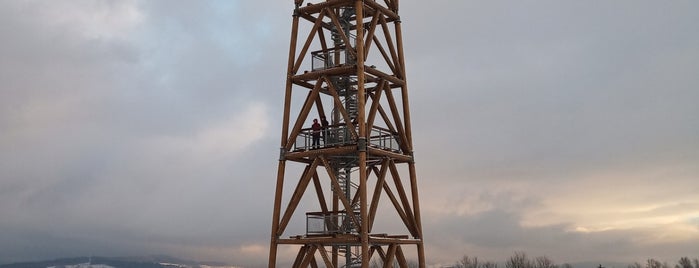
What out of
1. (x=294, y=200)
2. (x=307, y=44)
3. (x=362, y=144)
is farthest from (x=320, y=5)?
(x=294, y=200)

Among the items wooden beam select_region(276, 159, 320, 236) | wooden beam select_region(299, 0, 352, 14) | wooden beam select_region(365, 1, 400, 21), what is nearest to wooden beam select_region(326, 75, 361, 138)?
wooden beam select_region(276, 159, 320, 236)

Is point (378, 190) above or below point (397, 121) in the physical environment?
below

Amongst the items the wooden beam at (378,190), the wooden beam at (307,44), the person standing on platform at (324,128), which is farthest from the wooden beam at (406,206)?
the wooden beam at (307,44)

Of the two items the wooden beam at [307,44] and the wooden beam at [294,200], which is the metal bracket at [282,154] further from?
the wooden beam at [307,44]

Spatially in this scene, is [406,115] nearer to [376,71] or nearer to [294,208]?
[376,71]

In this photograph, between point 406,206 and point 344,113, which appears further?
point 406,206

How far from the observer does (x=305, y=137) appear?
1363 inches

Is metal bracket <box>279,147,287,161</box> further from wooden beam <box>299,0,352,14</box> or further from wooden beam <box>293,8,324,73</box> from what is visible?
wooden beam <box>299,0,352,14</box>

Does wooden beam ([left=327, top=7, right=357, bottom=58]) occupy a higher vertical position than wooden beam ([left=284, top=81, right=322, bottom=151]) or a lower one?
higher

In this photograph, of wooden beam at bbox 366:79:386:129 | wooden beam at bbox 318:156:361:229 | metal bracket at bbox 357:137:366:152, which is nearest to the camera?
metal bracket at bbox 357:137:366:152

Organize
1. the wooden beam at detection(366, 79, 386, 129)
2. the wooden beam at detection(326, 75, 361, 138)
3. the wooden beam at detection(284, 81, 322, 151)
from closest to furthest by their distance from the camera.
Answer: the wooden beam at detection(326, 75, 361, 138)
the wooden beam at detection(366, 79, 386, 129)
the wooden beam at detection(284, 81, 322, 151)

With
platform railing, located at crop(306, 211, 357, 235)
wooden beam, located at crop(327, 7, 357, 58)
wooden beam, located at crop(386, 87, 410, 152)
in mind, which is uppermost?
wooden beam, located at crop(327, 7, 357, 58)

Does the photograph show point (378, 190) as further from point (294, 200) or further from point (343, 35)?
point (343, 35)

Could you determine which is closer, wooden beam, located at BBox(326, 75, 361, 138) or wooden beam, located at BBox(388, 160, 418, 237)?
wooden beam, located at BBox(326, 75, 361, 138)
